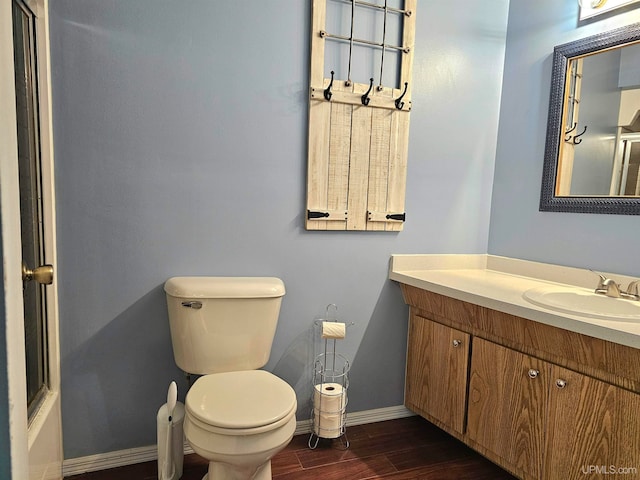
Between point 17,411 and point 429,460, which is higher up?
point 17,411

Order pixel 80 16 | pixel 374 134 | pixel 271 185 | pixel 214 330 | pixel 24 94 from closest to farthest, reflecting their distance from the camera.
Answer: pixel 24 94 < pixel 80 16 < pixel 214 330 < pixel 271 185 < pixel 374 134

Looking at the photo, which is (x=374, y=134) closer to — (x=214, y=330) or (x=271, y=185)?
(x=271, y=185)

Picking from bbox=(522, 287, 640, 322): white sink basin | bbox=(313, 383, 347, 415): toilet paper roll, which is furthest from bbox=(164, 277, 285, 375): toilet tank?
bbox=(522, 287, 640, 322): white sink basin

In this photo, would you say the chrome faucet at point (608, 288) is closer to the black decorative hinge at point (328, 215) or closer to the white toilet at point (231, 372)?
the black decorative hinge at point (328, 215)

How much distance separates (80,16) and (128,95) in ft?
1.03

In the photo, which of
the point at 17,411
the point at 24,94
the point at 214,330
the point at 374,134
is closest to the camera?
the point at 17,411

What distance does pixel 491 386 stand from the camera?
1.73 metres

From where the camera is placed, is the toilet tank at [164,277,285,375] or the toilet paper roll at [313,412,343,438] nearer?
the toilet tank at [164,277,285,375]

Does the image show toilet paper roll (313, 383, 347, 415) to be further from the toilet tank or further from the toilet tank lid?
the toilet tank lid

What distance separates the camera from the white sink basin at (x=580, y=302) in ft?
4.85

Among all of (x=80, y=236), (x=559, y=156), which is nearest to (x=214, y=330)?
(x=80, y=236)

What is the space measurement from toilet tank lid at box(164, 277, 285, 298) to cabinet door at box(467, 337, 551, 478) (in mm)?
915

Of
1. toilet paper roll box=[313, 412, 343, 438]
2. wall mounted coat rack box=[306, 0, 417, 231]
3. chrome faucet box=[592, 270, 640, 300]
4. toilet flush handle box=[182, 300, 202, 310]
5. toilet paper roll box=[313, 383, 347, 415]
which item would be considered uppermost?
wall mounted coat rack box=[306, 0, 417, 231]

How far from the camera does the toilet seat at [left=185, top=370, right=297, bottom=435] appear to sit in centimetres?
135
